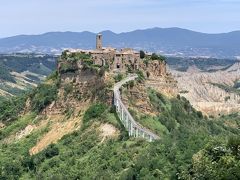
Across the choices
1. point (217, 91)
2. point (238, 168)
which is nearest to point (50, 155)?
point (238, 168)

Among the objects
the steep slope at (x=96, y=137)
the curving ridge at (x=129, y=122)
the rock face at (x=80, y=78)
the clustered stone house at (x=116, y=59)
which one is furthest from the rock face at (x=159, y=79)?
the curving ridge at (x=129, y=122)

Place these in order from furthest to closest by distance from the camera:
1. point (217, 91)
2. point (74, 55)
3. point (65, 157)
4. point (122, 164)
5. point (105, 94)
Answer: point (217, 91) < point (74, 55) < point (105, 94) < point (65, 157) < point (122, 164)


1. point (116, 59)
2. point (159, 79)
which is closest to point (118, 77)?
point (116, 59)

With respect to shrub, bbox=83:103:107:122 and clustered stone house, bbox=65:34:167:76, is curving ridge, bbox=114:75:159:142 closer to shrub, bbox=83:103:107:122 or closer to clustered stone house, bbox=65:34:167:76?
shrub, bbox=83:103:107:122

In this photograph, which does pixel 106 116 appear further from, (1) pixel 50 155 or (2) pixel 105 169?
(2) pixel 105 169

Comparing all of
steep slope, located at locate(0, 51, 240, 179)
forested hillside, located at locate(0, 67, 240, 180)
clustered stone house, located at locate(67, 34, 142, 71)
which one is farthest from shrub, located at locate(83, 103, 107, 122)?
clustered stone house, located at locate(67, 34, 142, 71)

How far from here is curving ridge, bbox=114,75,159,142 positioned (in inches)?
2322

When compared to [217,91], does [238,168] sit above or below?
above

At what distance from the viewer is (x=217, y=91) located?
183500 mm

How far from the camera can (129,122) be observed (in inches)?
2446

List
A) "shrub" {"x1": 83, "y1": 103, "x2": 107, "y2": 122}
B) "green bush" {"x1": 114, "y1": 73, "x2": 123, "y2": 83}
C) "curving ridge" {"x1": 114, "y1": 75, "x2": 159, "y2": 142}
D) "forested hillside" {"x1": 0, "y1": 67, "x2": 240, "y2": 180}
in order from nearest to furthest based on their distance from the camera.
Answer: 1. "forested hillside" {"x1": 0, "y1": 67, "x2": 240, "y2": 180}
2. "curving ridge" {"x1": 114, "y1": 75, "x2": 159, "y2": 142}
3. "shrub" {"x1": 83, "y1": 103, "x2": 107, "y2": 122}
4. "green bush" {"x1": 114, "y1": 73, "x2": 123, "y2": 83}

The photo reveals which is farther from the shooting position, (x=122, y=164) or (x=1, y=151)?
(x=1, y=151)

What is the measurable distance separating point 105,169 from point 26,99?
31187 millimetres

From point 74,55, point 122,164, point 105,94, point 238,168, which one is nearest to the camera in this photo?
point 238,168
